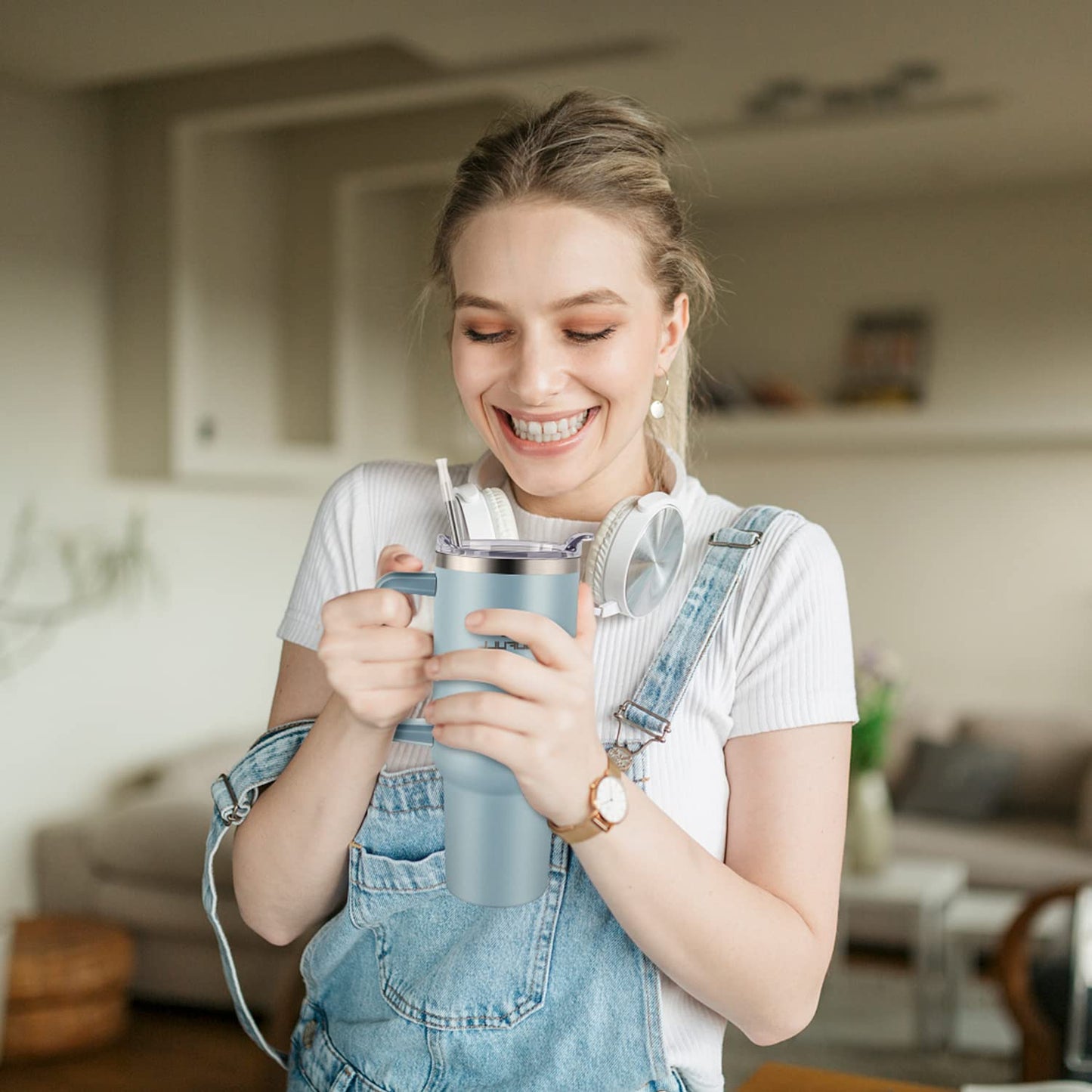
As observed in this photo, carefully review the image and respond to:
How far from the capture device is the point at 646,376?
0.96m

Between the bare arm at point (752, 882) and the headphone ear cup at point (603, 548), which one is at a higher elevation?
the headphone ear cup at point (603, 548)

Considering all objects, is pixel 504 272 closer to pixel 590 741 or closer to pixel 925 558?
pixel 590 741

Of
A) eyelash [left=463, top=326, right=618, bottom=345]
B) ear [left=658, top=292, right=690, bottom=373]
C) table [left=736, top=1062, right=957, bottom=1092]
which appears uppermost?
ear [left=658, top=292, right=690, bottom=373]

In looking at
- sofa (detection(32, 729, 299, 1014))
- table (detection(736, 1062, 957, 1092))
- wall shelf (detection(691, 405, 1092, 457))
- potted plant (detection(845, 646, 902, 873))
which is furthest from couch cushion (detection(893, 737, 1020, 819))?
table (detection(736, 1062, 957, 1092))

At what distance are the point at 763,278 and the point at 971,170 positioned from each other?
3.23 feet

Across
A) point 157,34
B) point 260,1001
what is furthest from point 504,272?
point 260,1001

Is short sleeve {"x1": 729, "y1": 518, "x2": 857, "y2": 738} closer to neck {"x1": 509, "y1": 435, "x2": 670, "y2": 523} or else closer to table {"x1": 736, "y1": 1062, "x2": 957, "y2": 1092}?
neck {"x1": 509, "y1": 435, "x2": 670, "y2": 523}

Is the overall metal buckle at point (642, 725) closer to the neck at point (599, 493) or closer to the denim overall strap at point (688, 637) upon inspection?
the denim overall strap at point (688, 637)

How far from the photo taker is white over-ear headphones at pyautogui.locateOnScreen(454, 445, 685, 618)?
2.86 ft

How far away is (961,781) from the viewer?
13.8ft

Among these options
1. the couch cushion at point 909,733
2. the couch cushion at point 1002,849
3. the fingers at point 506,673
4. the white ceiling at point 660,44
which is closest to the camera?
the fingers at point 506,673

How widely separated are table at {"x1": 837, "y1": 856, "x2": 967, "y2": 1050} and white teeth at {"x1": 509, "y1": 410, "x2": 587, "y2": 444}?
8.40ft

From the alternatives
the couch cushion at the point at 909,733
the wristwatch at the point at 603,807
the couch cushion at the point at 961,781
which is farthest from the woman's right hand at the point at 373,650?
the couch cushion at the point at 909,733

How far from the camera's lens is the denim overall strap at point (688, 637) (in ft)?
2.90
